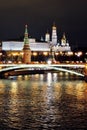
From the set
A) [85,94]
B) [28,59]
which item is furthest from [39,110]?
[28,59]

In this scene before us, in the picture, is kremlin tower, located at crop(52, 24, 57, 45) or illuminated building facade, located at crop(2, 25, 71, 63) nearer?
illuminated building facade, located at crop(2, 25, 71, 63)

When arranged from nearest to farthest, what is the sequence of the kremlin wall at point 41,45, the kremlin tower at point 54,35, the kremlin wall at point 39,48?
the kremlin wall at point 39,48 → the kremlin wall at point 41,45 → the kremlin tower at point 54,35

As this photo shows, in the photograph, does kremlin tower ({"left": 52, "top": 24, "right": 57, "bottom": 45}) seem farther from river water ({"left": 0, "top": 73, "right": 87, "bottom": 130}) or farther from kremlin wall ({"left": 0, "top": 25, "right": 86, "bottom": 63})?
river water ({"left": 0, "top": 73, "right": 87, "bottom": 130})

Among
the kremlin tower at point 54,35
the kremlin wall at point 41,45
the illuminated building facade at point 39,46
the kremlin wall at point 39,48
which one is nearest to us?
the kremlin wall at point 39,48

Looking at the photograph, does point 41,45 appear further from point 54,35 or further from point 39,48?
point 54,35

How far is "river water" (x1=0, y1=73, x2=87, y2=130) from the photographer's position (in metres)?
17.9

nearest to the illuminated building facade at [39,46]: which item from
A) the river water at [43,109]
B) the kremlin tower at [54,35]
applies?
the kremlin tower at [54,35]

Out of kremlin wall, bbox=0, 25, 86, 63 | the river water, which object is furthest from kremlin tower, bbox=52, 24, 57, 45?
the river water

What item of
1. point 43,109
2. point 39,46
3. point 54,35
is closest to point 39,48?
point 39,46

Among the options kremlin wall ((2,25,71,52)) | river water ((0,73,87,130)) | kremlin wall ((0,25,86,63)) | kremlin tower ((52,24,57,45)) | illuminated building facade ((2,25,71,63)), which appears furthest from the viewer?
kremlin tower ((52,24,57,45))

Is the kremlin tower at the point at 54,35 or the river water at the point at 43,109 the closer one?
the river water at the point at 43,109

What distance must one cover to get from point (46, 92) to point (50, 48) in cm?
6099

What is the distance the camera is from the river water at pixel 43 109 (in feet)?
58.6

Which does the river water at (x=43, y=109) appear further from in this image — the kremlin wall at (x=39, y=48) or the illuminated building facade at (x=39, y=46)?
the illuminated building facade at (x=39, y=46)
